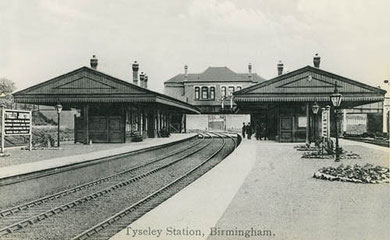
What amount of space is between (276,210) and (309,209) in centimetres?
45

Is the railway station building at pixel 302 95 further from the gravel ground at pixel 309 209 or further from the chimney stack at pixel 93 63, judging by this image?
the gravel ground at pixel 309 209

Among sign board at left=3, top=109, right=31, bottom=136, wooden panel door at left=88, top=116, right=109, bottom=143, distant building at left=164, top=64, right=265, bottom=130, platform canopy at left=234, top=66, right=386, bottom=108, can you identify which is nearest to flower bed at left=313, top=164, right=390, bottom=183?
sign board at left=3, top=109, right=31, bottom=136

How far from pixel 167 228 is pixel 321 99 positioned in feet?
65.3

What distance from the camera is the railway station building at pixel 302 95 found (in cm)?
2439

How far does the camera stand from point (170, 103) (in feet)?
96.0

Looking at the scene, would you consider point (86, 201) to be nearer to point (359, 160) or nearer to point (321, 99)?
point (359, 160)

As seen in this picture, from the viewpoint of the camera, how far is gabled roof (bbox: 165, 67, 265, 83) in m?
60.0

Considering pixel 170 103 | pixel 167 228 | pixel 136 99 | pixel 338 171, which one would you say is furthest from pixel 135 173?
pixel 170 103

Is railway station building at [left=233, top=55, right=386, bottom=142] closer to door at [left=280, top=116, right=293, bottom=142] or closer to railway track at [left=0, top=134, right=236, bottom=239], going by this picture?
door at [left=280, top=116, right=293, bottom=142]

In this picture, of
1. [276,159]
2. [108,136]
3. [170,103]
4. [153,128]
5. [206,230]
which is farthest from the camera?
[153,128]

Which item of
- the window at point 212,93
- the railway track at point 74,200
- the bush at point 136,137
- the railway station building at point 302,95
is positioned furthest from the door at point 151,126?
the window at point 212,93

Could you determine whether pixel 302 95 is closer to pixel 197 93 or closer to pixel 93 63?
pixel 93 63

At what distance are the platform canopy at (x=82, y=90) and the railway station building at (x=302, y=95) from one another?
17.6 ft

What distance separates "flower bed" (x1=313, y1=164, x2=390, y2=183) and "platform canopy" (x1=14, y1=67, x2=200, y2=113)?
15.5 meters
